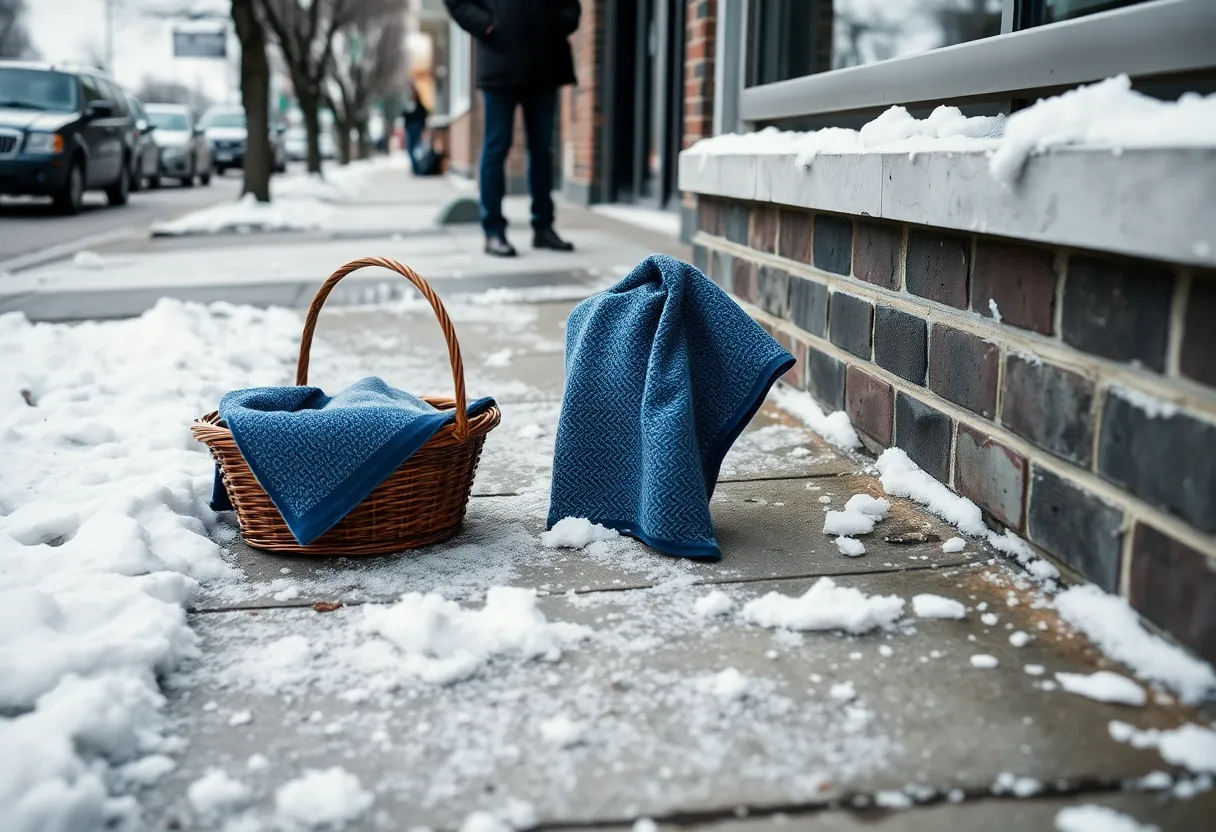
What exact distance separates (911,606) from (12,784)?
4.68ft

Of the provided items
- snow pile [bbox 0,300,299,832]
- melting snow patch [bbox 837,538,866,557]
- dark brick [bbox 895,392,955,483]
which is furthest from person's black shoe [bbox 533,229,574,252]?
melting snow patch [bbox 837,538,866,557]

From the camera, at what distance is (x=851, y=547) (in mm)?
2332

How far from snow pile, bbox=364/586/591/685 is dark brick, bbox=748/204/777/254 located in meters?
2.04

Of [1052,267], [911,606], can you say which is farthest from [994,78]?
[911,606]

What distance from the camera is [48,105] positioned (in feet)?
43.3

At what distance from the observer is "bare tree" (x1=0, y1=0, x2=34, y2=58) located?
53.6 m

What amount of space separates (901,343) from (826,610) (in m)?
1.00

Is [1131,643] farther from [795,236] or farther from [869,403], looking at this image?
[795,236]

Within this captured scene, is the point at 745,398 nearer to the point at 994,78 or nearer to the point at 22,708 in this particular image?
the point at 994,78

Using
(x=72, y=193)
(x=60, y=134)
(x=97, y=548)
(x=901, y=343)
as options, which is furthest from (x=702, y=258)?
(x=72, y=193)

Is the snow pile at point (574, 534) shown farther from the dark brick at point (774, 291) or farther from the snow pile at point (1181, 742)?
the dark brick at point (774, 291)

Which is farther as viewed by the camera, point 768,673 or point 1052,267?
point 1052,267

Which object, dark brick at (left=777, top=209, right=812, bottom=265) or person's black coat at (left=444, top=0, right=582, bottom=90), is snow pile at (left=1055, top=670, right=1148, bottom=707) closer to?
dark brick at (left=777, top=209, right=812, bottom=265)

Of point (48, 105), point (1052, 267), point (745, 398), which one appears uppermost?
point (48, 105)
